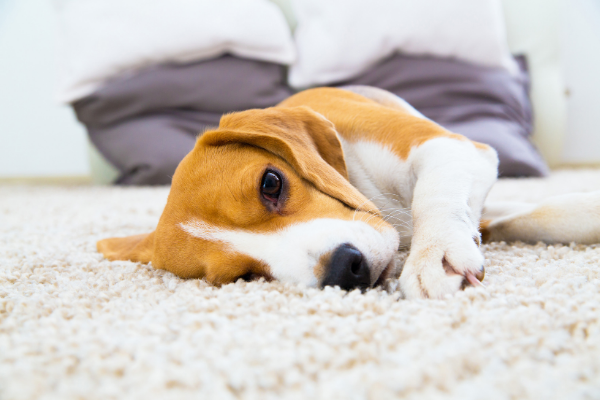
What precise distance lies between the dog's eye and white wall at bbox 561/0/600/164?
4.48m

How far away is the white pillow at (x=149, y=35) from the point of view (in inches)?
133

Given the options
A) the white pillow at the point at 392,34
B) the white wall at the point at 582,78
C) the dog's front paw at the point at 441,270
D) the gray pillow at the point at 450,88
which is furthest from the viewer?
the white wall at the point at 582,78

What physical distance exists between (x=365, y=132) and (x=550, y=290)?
901 mm

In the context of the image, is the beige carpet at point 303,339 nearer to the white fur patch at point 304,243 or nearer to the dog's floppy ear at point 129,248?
the white fur patch at point 304,243

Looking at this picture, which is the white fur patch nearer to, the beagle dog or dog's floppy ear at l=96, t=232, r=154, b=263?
the beagle dog

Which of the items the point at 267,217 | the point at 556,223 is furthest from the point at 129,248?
the point at 556,223

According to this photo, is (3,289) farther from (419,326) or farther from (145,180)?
(145,180)

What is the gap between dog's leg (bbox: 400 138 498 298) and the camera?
0.92 m

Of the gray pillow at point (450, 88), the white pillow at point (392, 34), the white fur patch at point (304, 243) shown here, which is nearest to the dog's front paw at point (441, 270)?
the white fur patch at point (304, 243)

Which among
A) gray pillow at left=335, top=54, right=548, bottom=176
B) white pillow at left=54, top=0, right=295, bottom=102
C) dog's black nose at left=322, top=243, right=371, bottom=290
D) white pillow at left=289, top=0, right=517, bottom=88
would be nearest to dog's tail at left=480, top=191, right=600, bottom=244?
dog's black nose at left=322, top=243, right=371, bottom=290

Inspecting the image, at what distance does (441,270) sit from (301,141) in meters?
0.60

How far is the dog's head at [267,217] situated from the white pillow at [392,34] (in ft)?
7.50

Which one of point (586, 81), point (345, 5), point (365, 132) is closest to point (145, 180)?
point (345, 5)

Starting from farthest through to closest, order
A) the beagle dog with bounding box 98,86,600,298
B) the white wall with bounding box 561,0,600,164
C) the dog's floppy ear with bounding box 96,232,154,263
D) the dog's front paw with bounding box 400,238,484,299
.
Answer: the white wall with bounding box 561,0,600,164 < the dog's floppy ear with bounding box 96,232,154,263 < the beagle dog with bounding box 98,86,600,298 < the dog's front paw with bounding box 400,238,484,299
